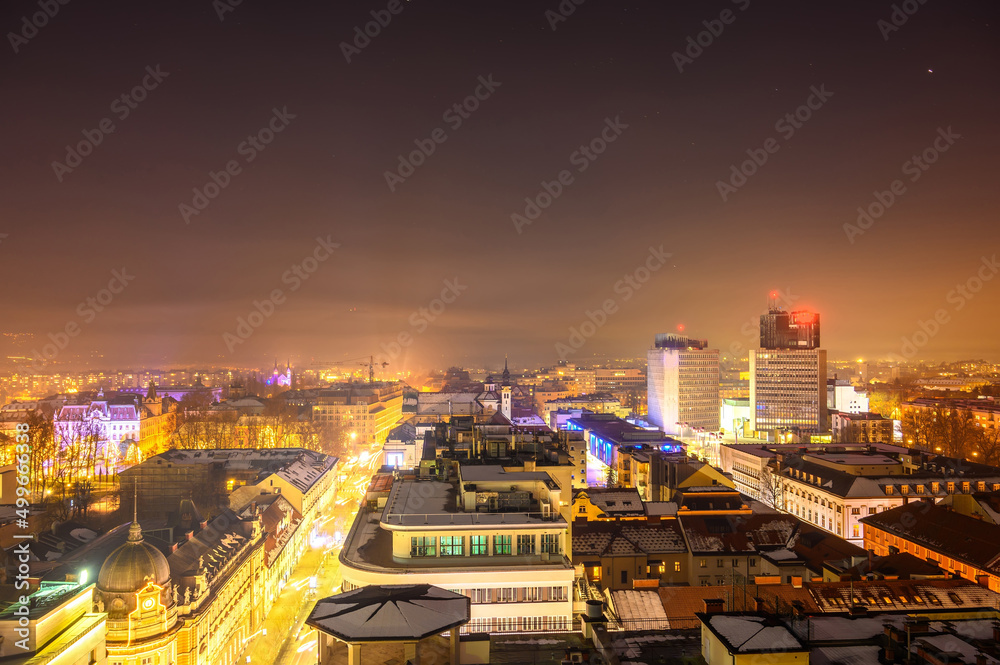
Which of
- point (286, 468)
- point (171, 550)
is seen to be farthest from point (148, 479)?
point (171, 550)

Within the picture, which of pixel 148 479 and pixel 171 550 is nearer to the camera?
pixel 171 550

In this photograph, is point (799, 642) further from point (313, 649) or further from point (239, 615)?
point (239, 615)

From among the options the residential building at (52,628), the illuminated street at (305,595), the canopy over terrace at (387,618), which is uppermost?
the canopy over terrace at (387,618)

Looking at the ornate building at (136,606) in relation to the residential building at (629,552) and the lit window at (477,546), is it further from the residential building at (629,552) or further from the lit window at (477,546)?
the residential building at (629,552)

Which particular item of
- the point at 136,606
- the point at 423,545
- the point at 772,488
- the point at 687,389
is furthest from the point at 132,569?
the point at 687,389

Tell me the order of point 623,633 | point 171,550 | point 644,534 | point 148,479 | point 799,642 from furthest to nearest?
1. point 148,479
2. point 644,534
3. point 171,550
4. point 623,633
5. point 799,642

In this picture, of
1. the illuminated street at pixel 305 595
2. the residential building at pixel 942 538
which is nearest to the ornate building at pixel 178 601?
the illuminated street at pixel 305 595
